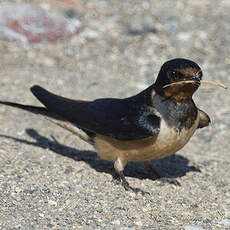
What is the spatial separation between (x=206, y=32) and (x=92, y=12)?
1.84 m

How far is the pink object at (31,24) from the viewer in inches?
312

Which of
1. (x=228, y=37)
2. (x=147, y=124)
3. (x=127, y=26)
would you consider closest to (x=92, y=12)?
(x=127, y=26)

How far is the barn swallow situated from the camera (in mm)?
4098

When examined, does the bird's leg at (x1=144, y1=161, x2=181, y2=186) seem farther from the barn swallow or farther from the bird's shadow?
the barn swallow

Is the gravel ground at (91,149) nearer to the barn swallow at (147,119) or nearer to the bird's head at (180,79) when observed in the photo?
the barn swallow at (147,119)

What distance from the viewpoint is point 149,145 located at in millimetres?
4312

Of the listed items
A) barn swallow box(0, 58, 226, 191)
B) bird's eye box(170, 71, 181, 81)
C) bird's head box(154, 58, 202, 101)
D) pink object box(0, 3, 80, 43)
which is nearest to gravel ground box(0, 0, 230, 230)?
pink object box(0, 3, 80, 43)

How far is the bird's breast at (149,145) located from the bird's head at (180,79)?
0.25 m

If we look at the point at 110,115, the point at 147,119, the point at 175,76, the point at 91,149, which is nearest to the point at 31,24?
the point at 91,149

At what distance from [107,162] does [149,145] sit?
3.34ft

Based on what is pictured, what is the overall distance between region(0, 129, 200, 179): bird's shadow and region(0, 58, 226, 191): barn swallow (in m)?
0.41

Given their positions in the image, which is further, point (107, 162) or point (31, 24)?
point (31, 24)

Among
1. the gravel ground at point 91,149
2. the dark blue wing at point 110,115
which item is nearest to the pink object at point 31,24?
the gravel ground at point 91,149

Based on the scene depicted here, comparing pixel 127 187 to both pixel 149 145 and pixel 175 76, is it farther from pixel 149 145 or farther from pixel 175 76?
pixel 175 76
